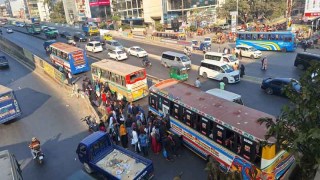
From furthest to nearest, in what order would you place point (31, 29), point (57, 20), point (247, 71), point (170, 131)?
1. point (57, 20)
2. point (31, 29)
3. point (247, 71)
4. point (170, 131)

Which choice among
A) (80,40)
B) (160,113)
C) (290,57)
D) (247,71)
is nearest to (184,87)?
(160,113)

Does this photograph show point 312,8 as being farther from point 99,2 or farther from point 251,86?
point 99,2

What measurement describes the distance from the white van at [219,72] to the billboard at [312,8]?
35835 millimetres

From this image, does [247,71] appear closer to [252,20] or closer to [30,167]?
[30,167]

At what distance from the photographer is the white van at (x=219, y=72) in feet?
90.1

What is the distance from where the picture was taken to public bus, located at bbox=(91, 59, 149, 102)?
22.9m

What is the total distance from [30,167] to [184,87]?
10.5 m

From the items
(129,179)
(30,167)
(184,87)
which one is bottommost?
(30,167)

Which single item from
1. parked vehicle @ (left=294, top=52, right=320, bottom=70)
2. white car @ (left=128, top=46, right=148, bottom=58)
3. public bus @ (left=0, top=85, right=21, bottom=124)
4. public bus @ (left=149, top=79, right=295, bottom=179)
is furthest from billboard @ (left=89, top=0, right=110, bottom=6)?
public bus @ (left=149, top=79, right=295, bottom=179)

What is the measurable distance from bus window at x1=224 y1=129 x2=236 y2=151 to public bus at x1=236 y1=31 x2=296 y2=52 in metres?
32.4

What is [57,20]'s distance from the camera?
123 meters

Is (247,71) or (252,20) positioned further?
(252,20)

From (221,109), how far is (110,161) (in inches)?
246

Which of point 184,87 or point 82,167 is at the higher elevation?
point 184,87
